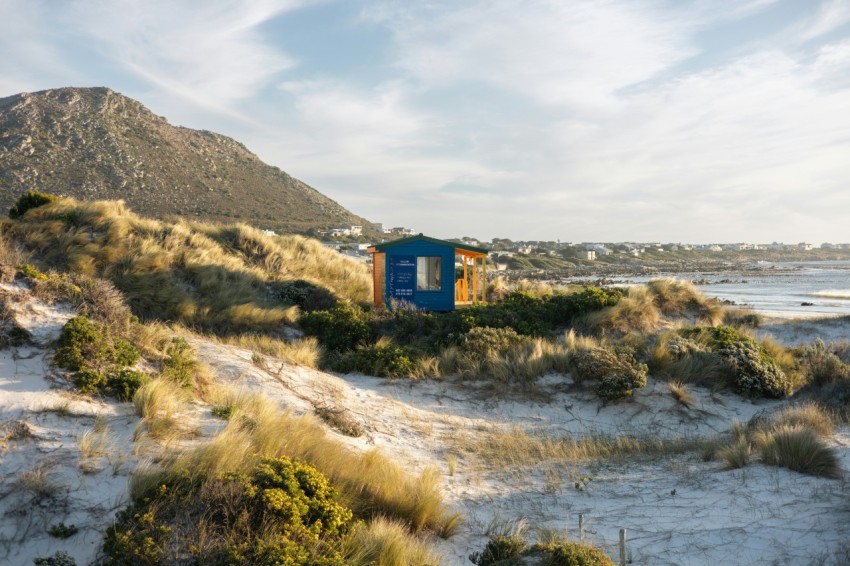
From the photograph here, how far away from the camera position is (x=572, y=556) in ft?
14.9

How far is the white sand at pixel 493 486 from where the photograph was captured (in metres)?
4.85

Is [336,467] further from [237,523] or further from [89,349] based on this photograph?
[89,349]

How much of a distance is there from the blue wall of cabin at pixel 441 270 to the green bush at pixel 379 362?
4908 millimetres

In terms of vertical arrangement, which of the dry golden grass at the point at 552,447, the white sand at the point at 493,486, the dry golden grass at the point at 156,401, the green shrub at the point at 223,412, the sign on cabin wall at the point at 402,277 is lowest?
the dry golden grass at the point at 552,447

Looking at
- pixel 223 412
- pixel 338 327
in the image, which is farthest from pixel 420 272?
pixel 223 412

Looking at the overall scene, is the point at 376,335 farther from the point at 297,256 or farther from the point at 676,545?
the point at 676,545

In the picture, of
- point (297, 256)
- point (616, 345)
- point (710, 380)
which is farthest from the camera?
point (297, 256)

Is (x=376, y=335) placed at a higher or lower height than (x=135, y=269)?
lower

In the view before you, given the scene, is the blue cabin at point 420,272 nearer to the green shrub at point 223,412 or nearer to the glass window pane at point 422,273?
the glass window pane at point 422,273

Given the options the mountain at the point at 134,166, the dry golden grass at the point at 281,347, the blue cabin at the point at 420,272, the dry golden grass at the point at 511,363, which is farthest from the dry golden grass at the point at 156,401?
the mountain at the point at 134,166

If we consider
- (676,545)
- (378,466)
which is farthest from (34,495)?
(676,545)

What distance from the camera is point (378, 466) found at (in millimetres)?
6574

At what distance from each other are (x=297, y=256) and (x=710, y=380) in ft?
49.8

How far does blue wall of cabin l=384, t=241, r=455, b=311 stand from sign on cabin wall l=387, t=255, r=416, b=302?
0.07 metres
